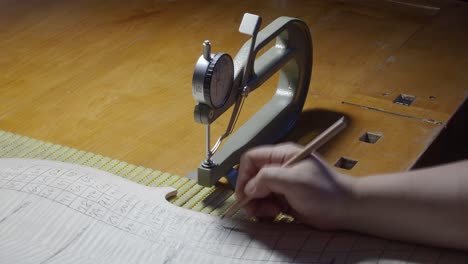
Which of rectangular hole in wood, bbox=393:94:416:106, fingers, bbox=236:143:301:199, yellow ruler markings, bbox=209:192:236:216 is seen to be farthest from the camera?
rectangular hole in wood, bbox=393:94:416:106

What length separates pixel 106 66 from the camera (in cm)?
162

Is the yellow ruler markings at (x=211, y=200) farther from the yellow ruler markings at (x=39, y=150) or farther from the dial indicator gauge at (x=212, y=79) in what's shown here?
the yellow ruler markings at (x=39, y=150)

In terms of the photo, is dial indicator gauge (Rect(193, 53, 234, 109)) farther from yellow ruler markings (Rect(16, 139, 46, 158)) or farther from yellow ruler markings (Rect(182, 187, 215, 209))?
yellow ruler markings (Rect(16, 139, 46, 158))

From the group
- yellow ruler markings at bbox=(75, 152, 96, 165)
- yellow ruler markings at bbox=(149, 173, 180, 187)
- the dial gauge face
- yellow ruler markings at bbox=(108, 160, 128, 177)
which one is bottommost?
yellow ruler markings at bbox=(149, 173, 180, 187)

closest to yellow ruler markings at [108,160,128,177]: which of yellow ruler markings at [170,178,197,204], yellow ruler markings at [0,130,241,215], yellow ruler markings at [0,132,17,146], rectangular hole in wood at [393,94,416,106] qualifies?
yellow ruler markings at [0,130,241,215]

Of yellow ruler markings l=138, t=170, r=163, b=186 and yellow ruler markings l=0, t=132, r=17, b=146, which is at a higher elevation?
yellow ruler markings l=0, t=132, r=17, b=146

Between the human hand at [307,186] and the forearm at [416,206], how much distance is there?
0.7 inches

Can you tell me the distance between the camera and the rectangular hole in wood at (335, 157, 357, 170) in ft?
4.19

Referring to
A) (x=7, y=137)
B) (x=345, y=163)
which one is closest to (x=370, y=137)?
(x=345, y=163)

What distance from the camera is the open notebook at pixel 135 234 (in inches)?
38.6

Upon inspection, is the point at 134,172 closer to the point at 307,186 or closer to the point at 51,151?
the point at 51,151

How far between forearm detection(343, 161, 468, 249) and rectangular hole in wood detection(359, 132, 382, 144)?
14.7 inches

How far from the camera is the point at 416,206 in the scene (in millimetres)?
956

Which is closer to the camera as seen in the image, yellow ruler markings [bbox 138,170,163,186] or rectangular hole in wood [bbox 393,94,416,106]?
yellow ruler markings [bbox 138,170,163,186]
